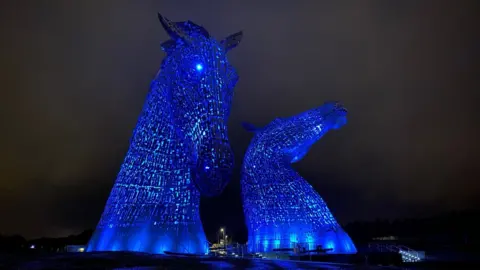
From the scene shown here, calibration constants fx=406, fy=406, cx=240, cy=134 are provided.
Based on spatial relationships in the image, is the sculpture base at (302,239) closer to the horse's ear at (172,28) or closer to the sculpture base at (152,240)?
the sculpture base at (152,240)

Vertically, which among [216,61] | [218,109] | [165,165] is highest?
[216,61]

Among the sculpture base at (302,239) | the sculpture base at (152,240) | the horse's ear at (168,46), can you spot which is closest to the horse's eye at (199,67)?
the horse's ear at (168,46)

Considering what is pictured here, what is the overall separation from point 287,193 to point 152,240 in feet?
25.8

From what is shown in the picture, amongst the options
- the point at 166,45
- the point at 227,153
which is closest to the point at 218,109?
the point at 227,153

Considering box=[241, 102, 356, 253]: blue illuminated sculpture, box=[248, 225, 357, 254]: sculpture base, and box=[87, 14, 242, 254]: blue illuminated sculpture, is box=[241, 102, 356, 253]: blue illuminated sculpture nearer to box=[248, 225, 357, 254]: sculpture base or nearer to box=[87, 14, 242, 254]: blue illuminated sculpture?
box=[248, 225, 357, 254]: sculpture base

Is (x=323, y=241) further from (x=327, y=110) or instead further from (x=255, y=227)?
(x=327, y=110)

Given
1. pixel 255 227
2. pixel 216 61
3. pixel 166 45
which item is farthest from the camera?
pixel 255 227

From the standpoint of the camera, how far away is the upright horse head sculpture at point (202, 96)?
34.2ft

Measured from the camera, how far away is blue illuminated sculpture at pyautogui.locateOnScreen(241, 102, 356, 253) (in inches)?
711

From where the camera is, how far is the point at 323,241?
17719mm

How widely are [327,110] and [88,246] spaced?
1198 cm

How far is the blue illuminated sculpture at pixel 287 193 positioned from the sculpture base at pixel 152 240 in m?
6.41

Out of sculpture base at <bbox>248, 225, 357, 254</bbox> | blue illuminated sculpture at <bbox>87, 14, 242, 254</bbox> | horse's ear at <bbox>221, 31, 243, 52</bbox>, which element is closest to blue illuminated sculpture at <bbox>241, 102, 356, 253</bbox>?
sculpture base at <bbox>248, 225, 357, 254</bbox>

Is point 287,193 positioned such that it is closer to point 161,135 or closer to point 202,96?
point 161,135
